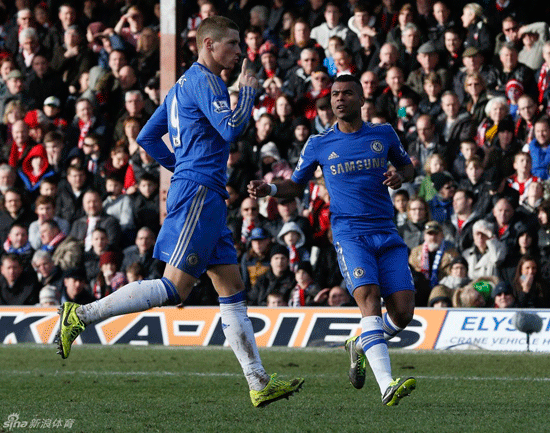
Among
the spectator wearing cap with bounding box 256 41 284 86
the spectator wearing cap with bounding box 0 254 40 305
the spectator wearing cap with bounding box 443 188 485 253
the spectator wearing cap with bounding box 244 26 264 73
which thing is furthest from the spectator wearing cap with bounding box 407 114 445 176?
the spectator wearing cap with bounding box 0 254 40 305

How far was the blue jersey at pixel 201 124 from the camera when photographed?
20.6 ft

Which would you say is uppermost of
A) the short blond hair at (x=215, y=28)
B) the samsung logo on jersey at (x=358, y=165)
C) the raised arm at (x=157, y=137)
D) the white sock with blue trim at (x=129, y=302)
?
the short blond hair at (x=215, y=28)

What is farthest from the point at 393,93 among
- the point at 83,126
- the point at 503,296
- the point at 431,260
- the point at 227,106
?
the point at 227,106

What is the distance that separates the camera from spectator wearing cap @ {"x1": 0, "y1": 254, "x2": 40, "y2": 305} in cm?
1353

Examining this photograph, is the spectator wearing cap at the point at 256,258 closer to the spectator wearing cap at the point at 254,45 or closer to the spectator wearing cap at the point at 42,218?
the spectator wearing cap at the point at 42,218

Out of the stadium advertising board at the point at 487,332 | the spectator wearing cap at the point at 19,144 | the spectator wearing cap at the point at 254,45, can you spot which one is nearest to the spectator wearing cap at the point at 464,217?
the stadium advertising board at the point at 487,332

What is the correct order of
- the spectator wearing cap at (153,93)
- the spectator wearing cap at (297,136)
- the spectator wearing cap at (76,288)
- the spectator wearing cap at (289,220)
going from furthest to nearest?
the spectator wearing cap at (153,93) → the spectator wearing cap at (297,136) → the spectator wearing cap at (76,288) → the spectator wearing cap at (289,220)

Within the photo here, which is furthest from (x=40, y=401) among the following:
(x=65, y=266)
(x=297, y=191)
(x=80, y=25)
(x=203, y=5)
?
(x=80, y=25)

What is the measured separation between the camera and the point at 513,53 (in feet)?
42.9

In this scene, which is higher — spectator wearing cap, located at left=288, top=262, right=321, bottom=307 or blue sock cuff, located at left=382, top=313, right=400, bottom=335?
blue sock cuff, located at left=382, top=313, right=400, bottom=335

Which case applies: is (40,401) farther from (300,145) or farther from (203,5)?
(203,5)

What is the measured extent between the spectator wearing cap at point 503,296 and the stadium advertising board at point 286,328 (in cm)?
37

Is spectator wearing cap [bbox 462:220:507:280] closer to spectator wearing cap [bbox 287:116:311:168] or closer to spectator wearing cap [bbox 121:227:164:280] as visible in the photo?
spectator wearing cap [bbox 287:116:311:168]

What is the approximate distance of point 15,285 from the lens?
1357 centimetres
